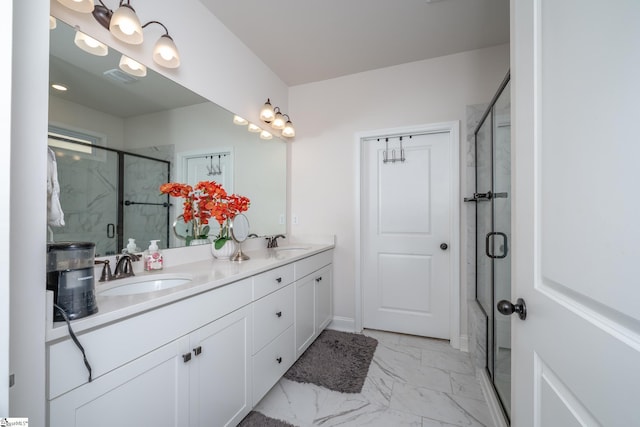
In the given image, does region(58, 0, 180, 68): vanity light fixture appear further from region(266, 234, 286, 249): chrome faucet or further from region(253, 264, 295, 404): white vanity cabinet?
region(266, 234, 286, 249): chrome faucet

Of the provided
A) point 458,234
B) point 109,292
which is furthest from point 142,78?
point 458,234

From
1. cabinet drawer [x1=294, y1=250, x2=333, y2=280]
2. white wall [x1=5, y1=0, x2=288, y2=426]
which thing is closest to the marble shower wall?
white wall [x1=5, y1=0, x2=288, y2=426]

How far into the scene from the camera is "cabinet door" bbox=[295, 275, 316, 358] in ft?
6.48

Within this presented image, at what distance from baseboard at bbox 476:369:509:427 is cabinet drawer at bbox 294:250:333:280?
1.39 m

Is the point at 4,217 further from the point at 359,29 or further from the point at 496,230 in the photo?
the point at 359,29

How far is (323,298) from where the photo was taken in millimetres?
2459

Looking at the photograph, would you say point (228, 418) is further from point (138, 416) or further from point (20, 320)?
point (20, 320)

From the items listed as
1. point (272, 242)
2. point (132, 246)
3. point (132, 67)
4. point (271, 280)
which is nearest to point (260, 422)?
point (271, 280)

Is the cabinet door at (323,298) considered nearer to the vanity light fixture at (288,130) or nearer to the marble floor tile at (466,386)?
the marble floor tile at (466,386)

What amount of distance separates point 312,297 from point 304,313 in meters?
0.18

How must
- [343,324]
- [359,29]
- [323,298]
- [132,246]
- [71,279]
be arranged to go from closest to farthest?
[71,279] < [132,246] < [359,29] < [323,298] < [343,324]

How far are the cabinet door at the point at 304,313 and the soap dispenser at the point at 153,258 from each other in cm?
91

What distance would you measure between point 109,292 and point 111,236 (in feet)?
0.94

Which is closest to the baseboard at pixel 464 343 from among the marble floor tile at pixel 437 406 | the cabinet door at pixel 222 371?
the marble floor tile at pixel 437 406
